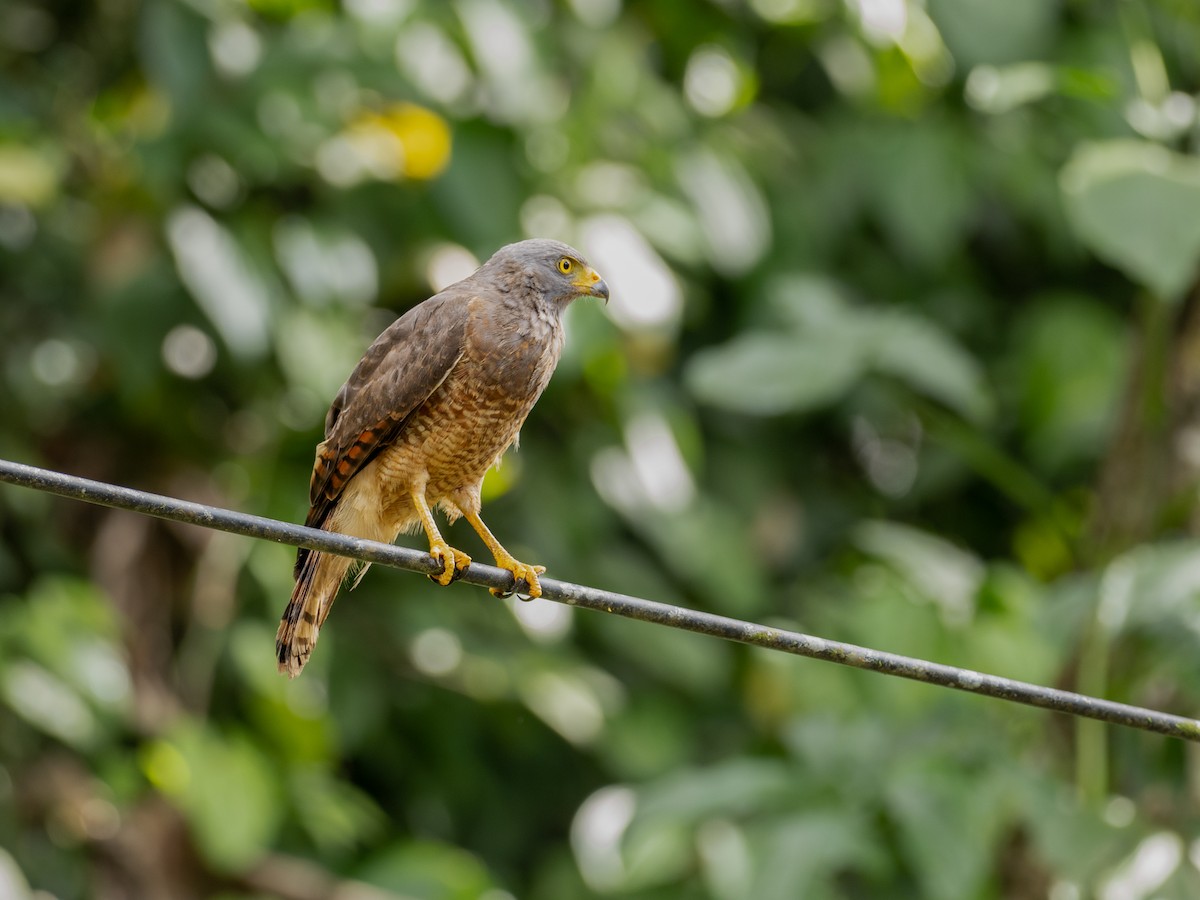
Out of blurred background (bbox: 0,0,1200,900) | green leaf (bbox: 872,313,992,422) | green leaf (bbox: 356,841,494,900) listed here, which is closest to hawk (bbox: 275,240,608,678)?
blurred background (bbox: 0,0,1200,900)

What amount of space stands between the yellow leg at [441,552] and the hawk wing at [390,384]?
0.16m

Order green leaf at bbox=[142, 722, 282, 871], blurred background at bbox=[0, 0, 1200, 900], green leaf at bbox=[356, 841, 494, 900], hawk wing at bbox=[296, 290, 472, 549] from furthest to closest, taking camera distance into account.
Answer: green leaf at bbox=[356, 841, 494, 900]
green leaf at bbox=[142, 722, 282, 871]
blurred background at bbox=[0, 0, 1200, 900]
hawk wing at bbox=[296, 290, 472, 549]

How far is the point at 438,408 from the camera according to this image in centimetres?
350

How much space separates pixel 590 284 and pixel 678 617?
1463mm

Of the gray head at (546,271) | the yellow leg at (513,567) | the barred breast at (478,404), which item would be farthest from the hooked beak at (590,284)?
the yellow leg at (513,567)

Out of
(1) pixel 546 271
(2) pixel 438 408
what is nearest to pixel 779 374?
(1) pixel 546 271

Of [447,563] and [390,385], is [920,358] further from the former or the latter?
[447,563]

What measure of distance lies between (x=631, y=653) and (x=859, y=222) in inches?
82.1

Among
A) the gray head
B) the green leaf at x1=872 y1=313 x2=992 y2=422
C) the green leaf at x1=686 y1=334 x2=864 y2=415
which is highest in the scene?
the green leaf at x1=872 y1=313 x2=992 y2=422

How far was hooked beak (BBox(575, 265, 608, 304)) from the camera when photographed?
12.5 feet

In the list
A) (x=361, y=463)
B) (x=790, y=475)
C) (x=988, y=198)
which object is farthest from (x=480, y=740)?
(x=988, y=198)

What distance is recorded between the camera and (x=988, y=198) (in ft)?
21.4

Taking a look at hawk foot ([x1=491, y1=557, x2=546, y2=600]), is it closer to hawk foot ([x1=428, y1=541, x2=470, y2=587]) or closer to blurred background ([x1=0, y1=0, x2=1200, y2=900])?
hawk foot ([x1=428, y1=541, x2=470, y2=587])

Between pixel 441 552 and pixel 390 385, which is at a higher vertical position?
pixel 390 385
